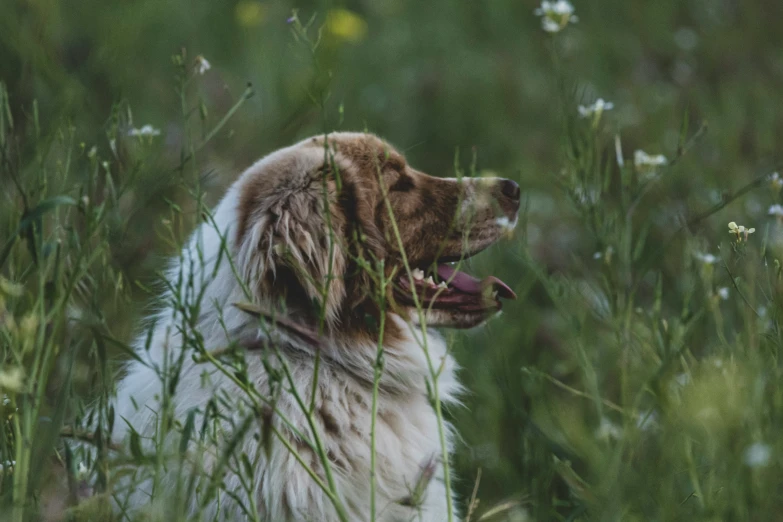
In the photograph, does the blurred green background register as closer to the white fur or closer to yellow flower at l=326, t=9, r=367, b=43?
yellow flower at l=326, t=9, r=367, b=43

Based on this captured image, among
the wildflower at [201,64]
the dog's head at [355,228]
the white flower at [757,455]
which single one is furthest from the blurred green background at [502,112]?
the wildflower at [201,64]

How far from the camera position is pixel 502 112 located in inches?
298

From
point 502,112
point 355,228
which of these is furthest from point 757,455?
point 502,112

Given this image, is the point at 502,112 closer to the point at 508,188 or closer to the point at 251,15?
the point at 251,15

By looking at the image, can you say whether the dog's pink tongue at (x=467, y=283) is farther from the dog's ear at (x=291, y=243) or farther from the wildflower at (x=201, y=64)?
the wildflower at (x=201, y=64)

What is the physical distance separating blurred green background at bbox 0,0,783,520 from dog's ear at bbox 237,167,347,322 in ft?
1.12

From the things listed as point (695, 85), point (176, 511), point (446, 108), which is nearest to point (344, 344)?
point (176, 511)

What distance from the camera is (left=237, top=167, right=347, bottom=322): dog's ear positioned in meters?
2.97

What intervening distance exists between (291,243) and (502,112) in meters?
4.90

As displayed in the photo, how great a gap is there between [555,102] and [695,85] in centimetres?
Answer: 112

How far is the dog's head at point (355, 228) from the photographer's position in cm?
299

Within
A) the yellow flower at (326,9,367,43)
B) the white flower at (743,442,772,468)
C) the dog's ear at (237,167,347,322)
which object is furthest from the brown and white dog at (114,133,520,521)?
the yellow flower at (326,9,367,43)

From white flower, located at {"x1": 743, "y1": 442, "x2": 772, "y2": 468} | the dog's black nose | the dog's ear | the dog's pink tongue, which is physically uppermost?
the dog's black nose

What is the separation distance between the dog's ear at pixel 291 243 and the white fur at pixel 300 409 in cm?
6
